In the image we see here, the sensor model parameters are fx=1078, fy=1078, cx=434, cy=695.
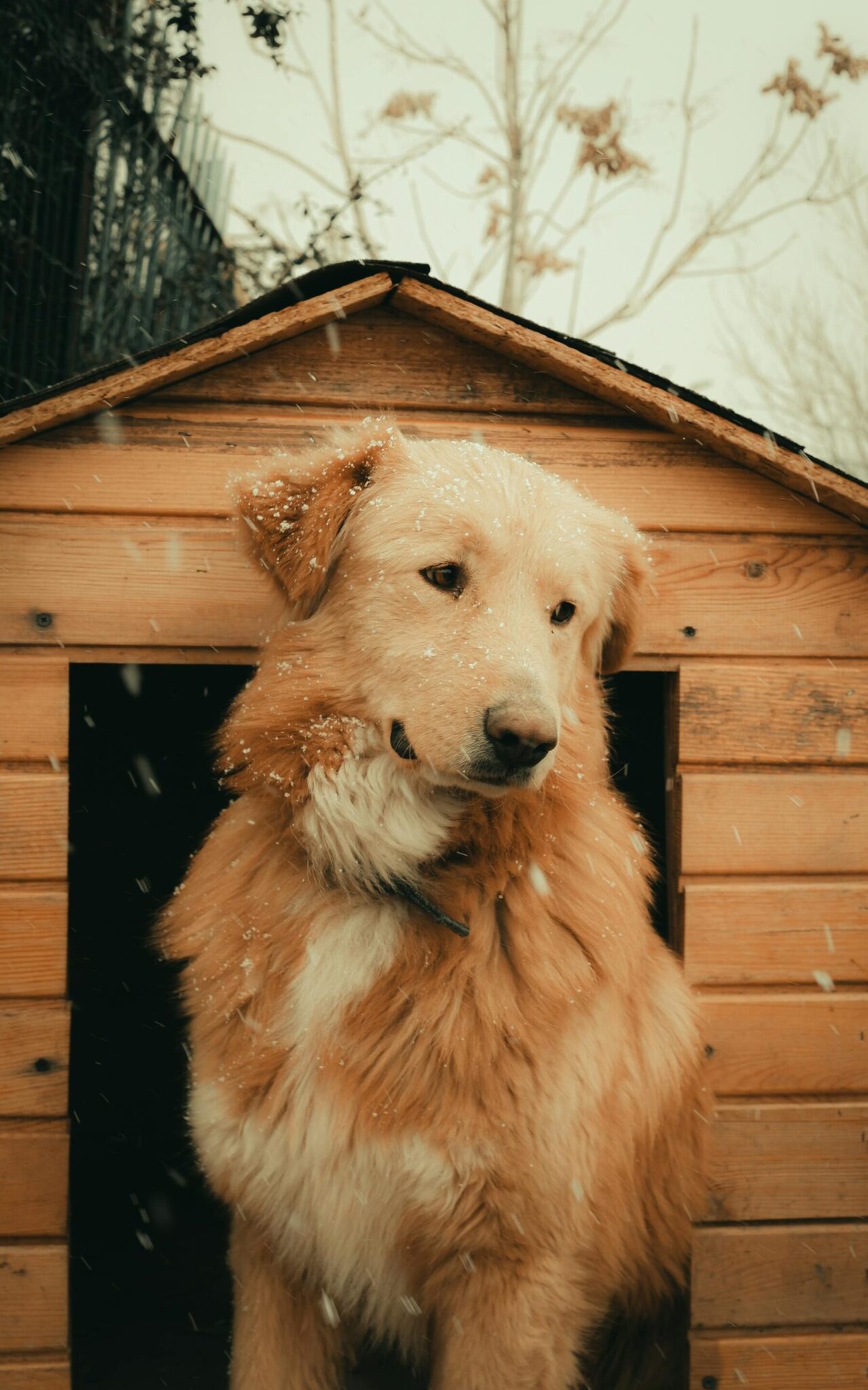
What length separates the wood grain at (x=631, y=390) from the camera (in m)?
2.61

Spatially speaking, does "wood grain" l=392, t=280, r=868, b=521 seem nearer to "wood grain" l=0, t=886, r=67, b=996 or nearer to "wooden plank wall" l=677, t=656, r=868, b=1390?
"wooden plank wall" l=677, t=656, r=868, b=1390

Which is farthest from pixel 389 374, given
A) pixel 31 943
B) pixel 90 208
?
pixel 90 208

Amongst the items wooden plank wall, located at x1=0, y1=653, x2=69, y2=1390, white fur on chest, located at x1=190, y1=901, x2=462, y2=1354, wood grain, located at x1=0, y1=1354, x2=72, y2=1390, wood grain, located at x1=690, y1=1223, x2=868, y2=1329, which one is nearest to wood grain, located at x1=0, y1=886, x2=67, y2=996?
wooden plank wall, located at x1=0, y1=653, x2=69, y2=1390

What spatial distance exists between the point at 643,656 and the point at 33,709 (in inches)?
59.1

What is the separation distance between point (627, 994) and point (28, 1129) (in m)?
1.42

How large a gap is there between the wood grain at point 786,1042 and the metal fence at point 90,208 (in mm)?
4034

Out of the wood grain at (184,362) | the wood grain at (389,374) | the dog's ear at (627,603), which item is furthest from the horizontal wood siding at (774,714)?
the wood grain at (184,362)

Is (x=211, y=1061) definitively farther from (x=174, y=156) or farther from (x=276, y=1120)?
(x=174, y=156)

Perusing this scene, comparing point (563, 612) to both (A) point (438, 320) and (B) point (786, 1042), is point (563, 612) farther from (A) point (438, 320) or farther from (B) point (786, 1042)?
(B) point (786, 1042)

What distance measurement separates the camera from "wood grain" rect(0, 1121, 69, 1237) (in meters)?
2.47

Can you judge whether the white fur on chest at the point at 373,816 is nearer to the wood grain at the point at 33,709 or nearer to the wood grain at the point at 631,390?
the wood grain at the point at 33,709

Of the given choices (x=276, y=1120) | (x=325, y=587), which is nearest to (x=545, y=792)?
(x=325, y=587)

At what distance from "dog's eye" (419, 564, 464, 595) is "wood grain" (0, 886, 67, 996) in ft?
3.91

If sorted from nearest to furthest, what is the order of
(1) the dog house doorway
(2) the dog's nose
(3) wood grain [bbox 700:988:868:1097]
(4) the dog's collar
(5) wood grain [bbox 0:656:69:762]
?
(2) the dog's nose < (4) the dog's collar < (5) wood grain [bbox 0:656:69:762] < (3) wood grain [bbox 700:988:868:1097] < (1) the dog house doorway
